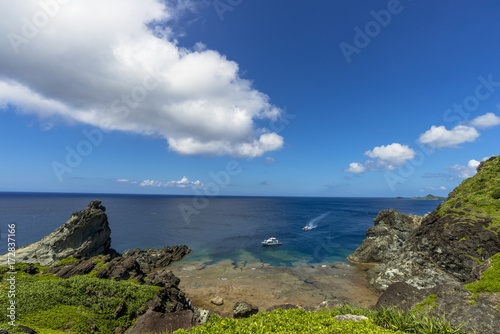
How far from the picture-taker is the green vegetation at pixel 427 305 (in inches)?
642

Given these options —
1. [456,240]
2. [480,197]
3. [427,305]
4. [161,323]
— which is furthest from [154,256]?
[480,197]

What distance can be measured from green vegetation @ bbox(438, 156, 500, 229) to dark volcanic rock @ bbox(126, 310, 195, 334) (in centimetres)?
3717

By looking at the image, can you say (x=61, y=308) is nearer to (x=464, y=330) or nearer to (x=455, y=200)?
(x=464, y=330)

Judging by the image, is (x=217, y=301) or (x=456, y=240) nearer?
(x=456, y=240)

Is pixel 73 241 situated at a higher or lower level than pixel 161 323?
lower

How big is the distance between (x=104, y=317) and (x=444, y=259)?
1580 inches

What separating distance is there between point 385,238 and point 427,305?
4147cm

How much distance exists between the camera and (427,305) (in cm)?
1689

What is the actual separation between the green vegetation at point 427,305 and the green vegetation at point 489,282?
2592 millimetres

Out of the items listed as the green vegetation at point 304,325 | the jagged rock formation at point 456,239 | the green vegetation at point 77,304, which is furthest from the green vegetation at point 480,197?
the green vegetation at point 77,304

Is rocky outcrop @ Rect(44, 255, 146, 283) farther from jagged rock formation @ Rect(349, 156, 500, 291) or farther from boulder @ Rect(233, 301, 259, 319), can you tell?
jagged rock formation @ Rect(349, 156, 500, 291)

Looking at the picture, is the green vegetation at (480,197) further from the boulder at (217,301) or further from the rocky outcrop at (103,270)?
the rocky outcrop at (103,270)

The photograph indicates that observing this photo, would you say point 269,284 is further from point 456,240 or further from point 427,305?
point 456,240

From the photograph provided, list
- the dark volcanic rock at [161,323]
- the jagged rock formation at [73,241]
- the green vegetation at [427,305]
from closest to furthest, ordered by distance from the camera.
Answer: the dark volcanic rock at [161,323] < the green vegetation at [427,305] < the jagged rock formation at [73,241]
